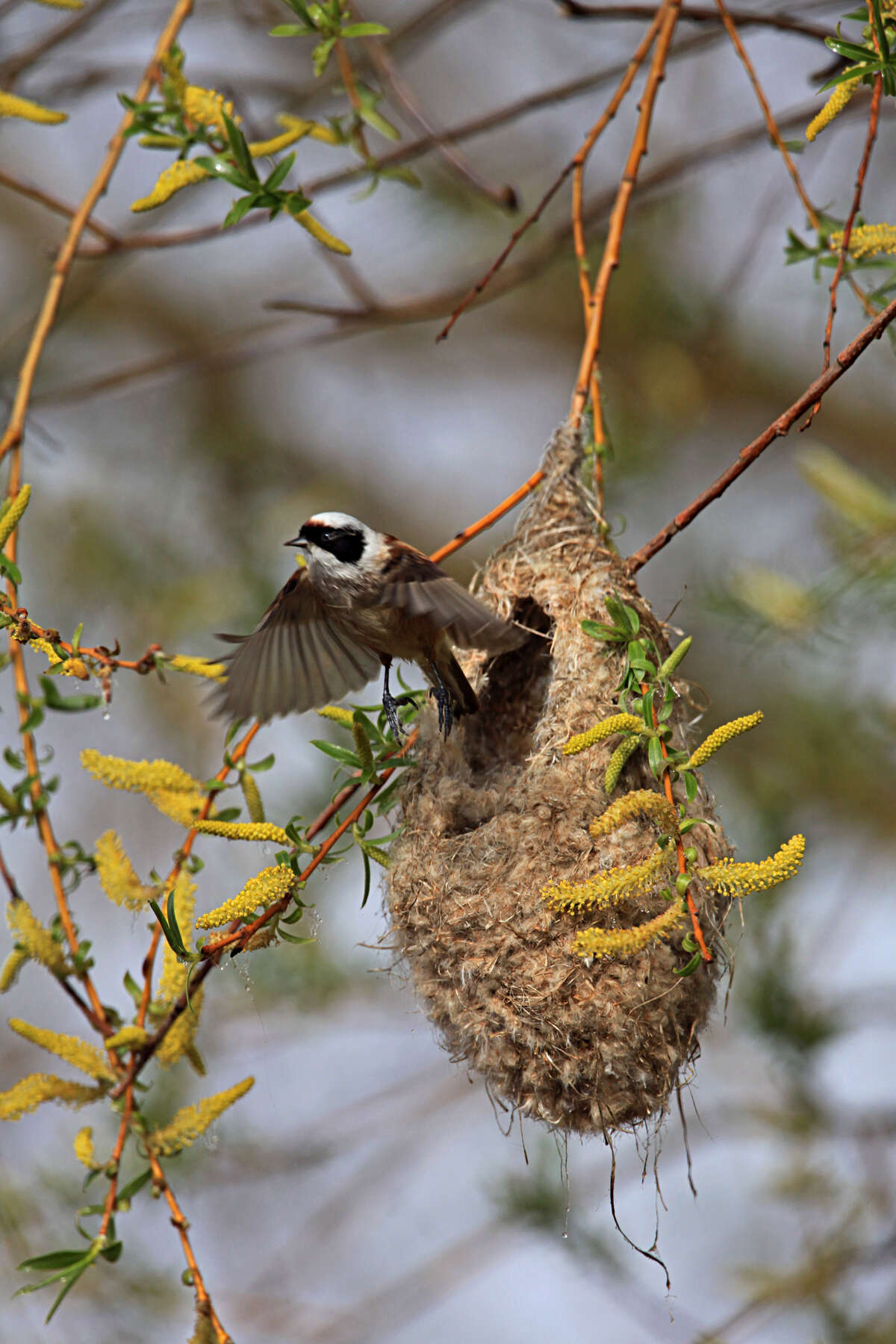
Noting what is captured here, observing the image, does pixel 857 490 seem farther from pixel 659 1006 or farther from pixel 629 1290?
pixel 629 1290

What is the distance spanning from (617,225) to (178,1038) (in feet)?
5.61

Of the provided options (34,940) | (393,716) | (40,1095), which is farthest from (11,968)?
(393,716)

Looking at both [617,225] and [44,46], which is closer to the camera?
[617,225]

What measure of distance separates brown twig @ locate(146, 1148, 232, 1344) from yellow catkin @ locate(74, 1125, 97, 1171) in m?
0.09

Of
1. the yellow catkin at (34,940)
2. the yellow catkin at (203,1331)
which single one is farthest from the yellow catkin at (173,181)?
the yellow catkin at (203,1331)

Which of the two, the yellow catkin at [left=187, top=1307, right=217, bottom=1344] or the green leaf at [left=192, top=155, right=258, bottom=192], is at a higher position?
the green leaf at [left=192, top=155, right=258, bottom=192]

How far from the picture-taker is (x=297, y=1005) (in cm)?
448

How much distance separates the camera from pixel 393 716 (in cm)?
247

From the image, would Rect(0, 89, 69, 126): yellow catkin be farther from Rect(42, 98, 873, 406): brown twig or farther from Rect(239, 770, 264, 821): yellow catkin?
Rect(239, 770, 264, 821): yellow catkin

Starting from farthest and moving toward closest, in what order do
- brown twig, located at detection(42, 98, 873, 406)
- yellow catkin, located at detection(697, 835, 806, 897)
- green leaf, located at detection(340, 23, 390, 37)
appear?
1. brown twig, located at detection(42, 98, 873, 406)
2. green leaf, located at detection(340, 23, 390, 37)
3. yellow catkin, located at detection(697, 835, 806, 897)

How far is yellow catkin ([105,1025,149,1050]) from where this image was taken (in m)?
1.97

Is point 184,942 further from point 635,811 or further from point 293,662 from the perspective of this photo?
point 293,662

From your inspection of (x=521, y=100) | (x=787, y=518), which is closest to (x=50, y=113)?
(x=521, y=100)

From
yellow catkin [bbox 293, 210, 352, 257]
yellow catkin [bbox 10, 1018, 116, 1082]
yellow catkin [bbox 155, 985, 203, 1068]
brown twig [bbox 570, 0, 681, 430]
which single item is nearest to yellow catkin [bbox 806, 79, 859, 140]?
brown twig [bbox 570, 0, 681, 430]
